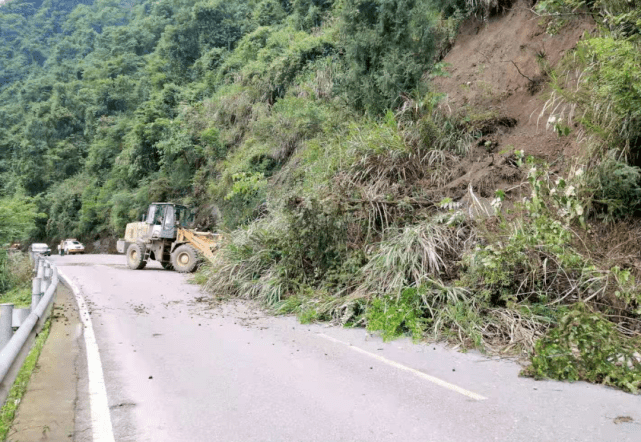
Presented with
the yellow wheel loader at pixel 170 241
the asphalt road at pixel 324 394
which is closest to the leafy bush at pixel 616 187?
the asphalt road at pixel 324 394

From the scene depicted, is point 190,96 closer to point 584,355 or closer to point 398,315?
point 398,315

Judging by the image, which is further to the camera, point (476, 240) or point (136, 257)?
point (136, 257)

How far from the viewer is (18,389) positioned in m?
5.54

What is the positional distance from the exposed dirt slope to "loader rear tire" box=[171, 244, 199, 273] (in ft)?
34.3

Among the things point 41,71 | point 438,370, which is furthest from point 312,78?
point 41,71

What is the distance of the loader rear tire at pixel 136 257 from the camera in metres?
22.0

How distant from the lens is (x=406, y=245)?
954 cm

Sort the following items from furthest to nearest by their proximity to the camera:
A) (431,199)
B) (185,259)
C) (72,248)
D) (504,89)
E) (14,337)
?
1. (72,248)
2. (185,259)
3. (504,89)
4. (431,199)
5. (14,337)

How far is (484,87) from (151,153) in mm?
28727

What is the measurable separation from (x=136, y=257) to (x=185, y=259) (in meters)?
3.45

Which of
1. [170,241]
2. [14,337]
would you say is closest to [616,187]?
[14,337]

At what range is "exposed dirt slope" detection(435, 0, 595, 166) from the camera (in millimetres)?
12164

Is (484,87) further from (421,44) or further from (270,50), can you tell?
(270,50)

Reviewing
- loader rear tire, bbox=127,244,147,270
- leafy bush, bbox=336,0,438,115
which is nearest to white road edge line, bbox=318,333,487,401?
leafy bush, bbox=336,0,438,115
